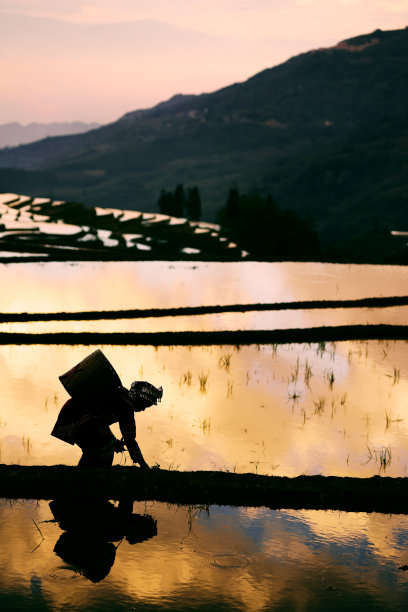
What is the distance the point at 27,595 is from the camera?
14.3ft

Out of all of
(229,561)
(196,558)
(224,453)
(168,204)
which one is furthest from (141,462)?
(168,204)

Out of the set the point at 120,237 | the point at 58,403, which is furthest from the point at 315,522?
the point at 120,237

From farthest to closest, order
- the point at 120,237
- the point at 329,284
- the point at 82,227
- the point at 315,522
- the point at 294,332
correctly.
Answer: the point at 82,227 < the point at 120,237 < the point at 329,284 < the point at 294,332 < the point at 315,522

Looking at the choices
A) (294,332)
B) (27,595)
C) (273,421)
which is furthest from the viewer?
(294,332)

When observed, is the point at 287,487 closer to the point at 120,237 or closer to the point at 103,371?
the point at 103,371

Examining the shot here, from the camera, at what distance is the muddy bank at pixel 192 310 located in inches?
567

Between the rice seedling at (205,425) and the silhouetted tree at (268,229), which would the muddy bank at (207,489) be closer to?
the rice seedling at (205,425)

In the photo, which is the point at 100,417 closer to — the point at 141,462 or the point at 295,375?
the point at 141,462

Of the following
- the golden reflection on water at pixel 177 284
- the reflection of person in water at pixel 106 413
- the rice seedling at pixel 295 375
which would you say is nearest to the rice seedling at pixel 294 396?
the rice seedling at pixel 295 375

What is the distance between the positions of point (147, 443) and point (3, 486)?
187 cm

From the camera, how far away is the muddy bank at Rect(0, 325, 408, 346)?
41.5ft

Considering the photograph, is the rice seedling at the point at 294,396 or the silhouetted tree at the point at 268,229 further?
the silhouetted tree at the point at 268,229

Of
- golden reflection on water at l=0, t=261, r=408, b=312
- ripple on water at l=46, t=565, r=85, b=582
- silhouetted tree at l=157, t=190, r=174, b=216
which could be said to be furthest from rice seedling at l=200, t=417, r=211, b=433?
silhouetted tree at l=157, t=190, r=174, b=216

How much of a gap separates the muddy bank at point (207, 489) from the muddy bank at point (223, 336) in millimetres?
6614
